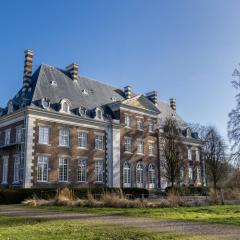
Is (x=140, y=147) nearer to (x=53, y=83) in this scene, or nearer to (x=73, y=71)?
(x=73, y=71)

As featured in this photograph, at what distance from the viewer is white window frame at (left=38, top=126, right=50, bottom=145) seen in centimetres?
3600

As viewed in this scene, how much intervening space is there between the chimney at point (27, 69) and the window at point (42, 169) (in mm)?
8378

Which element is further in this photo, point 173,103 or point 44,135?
point 173,103

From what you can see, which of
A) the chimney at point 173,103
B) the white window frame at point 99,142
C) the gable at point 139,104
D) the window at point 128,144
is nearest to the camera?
the white window frame at point 99,142

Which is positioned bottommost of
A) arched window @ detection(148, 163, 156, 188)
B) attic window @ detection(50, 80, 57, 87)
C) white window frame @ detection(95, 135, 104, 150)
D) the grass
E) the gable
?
the grass

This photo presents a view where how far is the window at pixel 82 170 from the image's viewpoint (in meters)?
39.0

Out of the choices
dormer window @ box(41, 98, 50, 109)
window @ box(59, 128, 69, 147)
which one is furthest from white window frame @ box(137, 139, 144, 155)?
dormer window @ box(41, 98, 50, 109)

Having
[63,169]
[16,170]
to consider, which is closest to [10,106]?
[16,170]

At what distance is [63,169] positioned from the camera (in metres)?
37.6

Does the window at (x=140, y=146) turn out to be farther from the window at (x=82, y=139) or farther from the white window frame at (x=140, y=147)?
the window at (x=82, y=139)

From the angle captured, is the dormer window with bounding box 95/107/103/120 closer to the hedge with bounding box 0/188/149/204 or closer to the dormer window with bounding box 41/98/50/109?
the dormer window with bounding box 41/98/50/109

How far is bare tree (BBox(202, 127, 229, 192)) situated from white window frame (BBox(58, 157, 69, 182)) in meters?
28.0

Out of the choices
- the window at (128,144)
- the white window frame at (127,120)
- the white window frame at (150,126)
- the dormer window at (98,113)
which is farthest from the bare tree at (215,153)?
the dormer window at (98,113)

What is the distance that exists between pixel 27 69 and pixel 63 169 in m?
11.8
